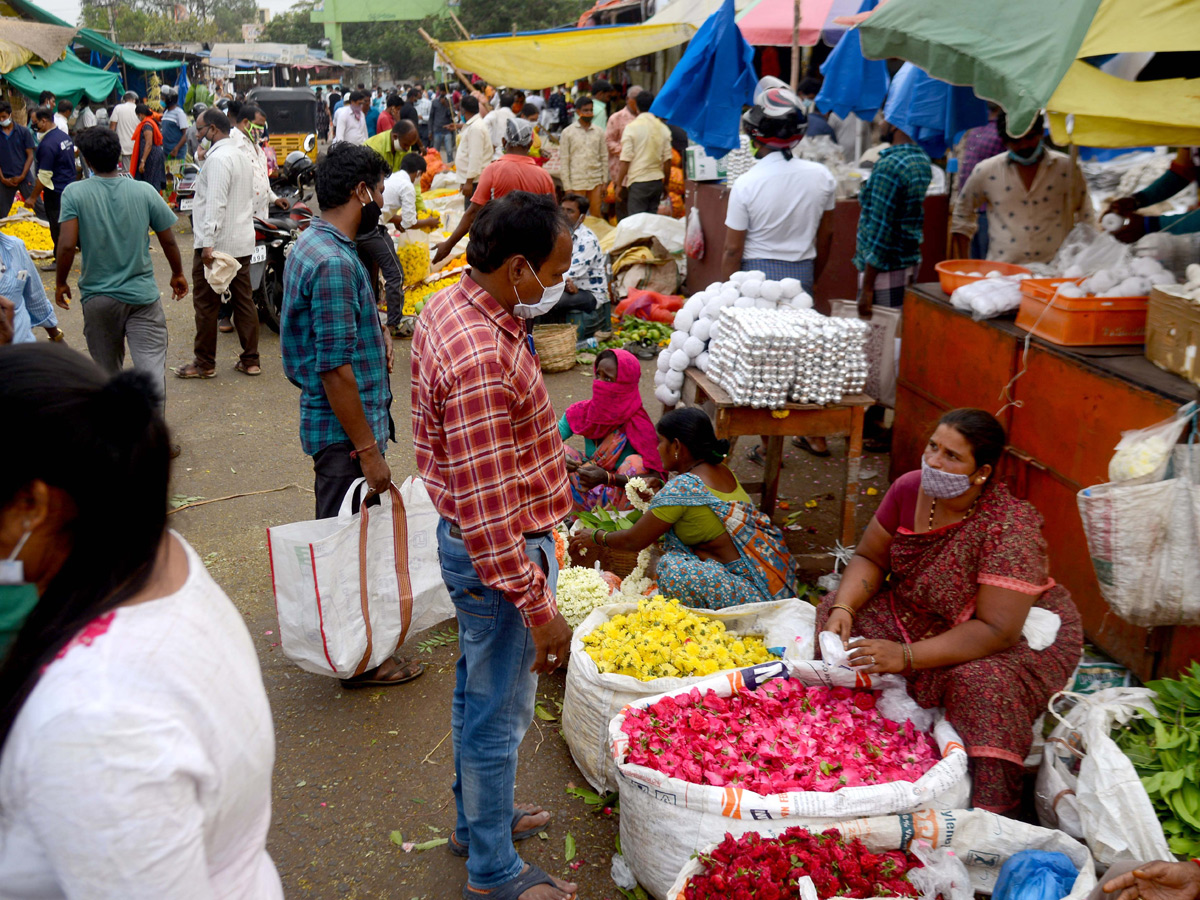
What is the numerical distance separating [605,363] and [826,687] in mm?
2271

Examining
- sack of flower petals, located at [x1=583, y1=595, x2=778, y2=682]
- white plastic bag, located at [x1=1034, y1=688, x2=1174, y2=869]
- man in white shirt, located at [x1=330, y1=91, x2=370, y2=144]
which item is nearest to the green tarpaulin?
man in white shirt, located at [x1=330, y1=91, x2=370, y2=144]

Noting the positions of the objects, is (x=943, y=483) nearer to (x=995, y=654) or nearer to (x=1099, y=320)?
(x=995, y=654)

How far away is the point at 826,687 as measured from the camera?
3.24 meters

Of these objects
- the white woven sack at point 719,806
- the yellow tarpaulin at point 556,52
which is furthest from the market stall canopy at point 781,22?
the white woven sack at point 719,806

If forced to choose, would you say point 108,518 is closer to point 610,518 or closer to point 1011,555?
point 1011,555

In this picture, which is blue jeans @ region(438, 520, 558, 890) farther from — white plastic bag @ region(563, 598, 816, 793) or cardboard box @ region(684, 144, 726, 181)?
cardboard box @ region(684, 144, 726, 181)

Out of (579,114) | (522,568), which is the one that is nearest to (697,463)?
Answer: (522,568)

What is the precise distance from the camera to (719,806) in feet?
8.71

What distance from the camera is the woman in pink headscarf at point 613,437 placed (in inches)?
195

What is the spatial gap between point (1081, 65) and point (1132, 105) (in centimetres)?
28

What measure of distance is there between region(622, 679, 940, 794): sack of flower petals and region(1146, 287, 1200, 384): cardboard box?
1668 mm

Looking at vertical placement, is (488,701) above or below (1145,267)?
below

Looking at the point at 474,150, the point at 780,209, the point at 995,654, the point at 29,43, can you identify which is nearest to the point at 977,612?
A: the point at 995,654

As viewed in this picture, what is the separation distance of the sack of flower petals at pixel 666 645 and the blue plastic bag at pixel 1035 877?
1088 millimetres
